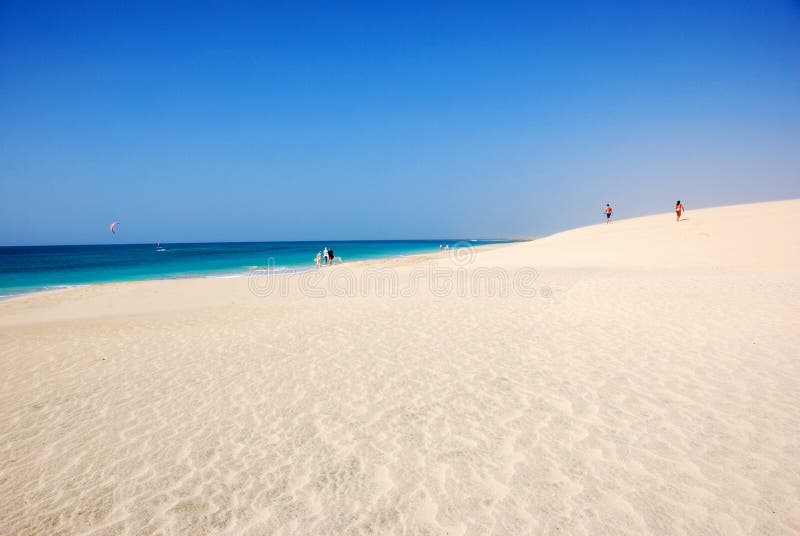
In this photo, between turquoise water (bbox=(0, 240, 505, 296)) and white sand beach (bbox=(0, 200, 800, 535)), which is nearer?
white sand beach (bbox=(0, 200, 800, 535))

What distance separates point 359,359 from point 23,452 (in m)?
4.62

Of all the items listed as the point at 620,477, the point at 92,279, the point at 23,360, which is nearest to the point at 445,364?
the point at 620,477

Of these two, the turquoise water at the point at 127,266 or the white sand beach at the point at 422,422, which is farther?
the turquoise water at the point at 127,266

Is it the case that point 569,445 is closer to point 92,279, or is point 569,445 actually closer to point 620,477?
point 620,477

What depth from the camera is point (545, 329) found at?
8.72 meters

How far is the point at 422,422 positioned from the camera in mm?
4828

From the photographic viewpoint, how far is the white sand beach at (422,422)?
3307 millimetres

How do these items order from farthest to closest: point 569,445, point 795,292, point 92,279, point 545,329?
point 92,279 → point 795,292 → point 545,329 → point 569,445

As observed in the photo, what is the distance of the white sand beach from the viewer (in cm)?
331

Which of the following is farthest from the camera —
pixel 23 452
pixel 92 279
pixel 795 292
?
pixel 92 279

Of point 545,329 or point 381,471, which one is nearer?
point 381,471

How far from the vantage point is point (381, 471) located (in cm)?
388

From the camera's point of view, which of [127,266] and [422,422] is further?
[127,266]

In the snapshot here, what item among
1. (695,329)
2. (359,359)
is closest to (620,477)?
(359,359)
